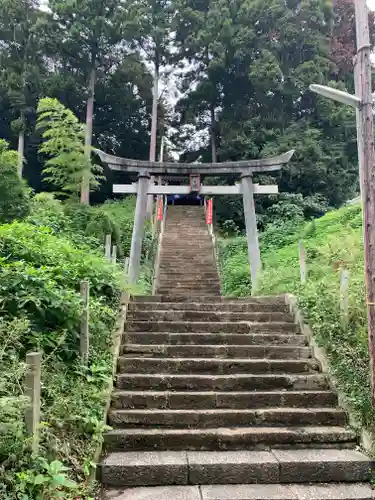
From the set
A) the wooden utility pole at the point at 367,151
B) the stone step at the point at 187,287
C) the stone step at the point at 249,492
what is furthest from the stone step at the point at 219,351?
the stone step at the point at 187,287

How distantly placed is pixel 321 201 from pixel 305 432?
579 inches

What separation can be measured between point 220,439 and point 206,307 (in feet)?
8.63

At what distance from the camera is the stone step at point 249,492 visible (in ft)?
9.36

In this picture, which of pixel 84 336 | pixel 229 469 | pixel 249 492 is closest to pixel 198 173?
pixel 84 336

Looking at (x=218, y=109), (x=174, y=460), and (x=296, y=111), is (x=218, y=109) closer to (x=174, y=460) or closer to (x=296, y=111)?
(x=296, y=111)

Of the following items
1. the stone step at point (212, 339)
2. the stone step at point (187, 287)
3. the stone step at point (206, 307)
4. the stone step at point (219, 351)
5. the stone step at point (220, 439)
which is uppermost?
the stone step at point (187, 287)

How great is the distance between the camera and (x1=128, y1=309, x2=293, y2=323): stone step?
553cm

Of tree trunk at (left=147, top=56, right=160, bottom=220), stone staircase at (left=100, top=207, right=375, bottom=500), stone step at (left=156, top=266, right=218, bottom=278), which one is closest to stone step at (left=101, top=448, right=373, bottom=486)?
stone staircase at (left=100, top=207, right=375, bottom=500)

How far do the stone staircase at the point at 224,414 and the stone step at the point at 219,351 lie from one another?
0.04 feet

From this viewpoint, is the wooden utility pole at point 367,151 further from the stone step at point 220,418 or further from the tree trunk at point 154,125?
the tree trunk at point 154,125

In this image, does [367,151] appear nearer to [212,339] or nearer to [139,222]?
[212,339]

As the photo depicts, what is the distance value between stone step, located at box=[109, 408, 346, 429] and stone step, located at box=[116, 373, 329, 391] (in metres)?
0.36

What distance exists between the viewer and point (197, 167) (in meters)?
8.96

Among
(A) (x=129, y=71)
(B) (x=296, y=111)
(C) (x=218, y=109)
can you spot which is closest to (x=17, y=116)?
(A) (x=129, y=71)
